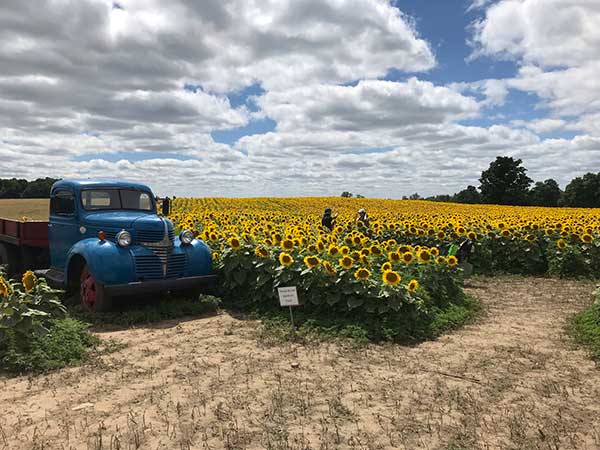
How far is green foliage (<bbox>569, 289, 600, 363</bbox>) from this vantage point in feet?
19.9

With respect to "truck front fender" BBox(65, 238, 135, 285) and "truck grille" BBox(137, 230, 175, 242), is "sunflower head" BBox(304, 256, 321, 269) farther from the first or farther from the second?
"truck front fender" BBox(65, 238, 135, 285)

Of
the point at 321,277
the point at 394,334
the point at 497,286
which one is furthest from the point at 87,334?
the point at 497,286

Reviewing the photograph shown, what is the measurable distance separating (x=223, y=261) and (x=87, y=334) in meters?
3.09

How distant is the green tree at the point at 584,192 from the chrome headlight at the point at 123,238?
214 ft

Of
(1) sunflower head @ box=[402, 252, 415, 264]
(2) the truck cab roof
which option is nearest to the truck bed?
(2) the truck cab roof

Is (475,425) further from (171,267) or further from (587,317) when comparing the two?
(171,267)

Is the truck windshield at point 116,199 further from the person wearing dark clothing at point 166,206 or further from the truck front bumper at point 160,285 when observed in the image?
the truck front bumper at point 160,285

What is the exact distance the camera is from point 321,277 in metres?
7.61

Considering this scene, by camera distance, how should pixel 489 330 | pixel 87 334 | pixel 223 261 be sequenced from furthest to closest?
pixel 223 261, pixel 489 330, pixel 87 334

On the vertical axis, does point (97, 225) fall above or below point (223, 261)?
above

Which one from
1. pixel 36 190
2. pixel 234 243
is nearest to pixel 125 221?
pixel 234 243

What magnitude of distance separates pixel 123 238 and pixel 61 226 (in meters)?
1.94

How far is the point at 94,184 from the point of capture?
8.77 m

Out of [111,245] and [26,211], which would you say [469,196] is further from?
[111,245]
